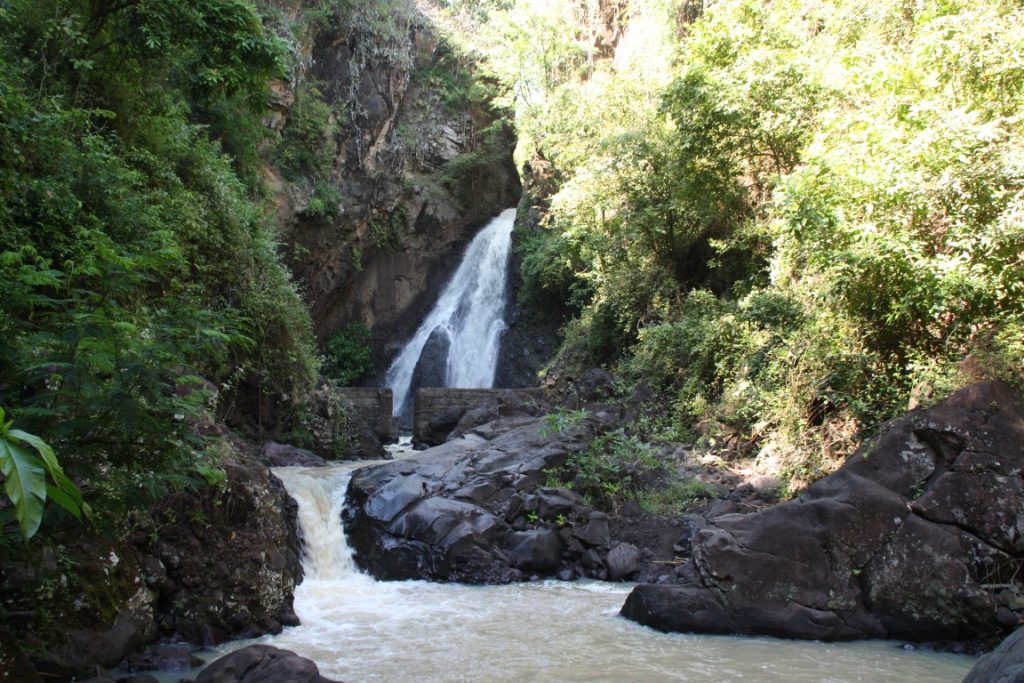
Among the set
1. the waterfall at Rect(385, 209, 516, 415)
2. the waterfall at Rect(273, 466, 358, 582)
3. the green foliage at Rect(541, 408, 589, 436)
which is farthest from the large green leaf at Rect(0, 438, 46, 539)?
the waterfall at Rect(385, 209, 516, 415)

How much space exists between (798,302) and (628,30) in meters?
12.8

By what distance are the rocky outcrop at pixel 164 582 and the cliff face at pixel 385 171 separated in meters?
13.9

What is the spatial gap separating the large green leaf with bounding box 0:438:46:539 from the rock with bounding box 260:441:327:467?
436 inches

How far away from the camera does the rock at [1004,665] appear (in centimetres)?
310

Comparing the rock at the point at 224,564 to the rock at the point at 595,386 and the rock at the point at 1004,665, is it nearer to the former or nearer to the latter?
the rock at the point at 1004,665

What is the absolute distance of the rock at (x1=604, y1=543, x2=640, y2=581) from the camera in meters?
8.88

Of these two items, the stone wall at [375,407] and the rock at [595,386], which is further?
the stone wall at [375,407]

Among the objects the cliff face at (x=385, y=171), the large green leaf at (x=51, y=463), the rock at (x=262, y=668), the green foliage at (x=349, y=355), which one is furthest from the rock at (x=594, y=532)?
the green foliage at (x=349, y=355)

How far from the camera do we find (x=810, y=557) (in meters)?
6.86

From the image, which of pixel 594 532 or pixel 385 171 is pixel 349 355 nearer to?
pixel 385 171

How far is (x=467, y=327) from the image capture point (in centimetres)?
2358

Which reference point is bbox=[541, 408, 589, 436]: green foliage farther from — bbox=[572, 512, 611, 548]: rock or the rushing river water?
the rushing river water

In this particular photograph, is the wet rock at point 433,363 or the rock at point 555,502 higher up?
the wet rock at point 433,363

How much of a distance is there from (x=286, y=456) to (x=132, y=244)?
787cm
